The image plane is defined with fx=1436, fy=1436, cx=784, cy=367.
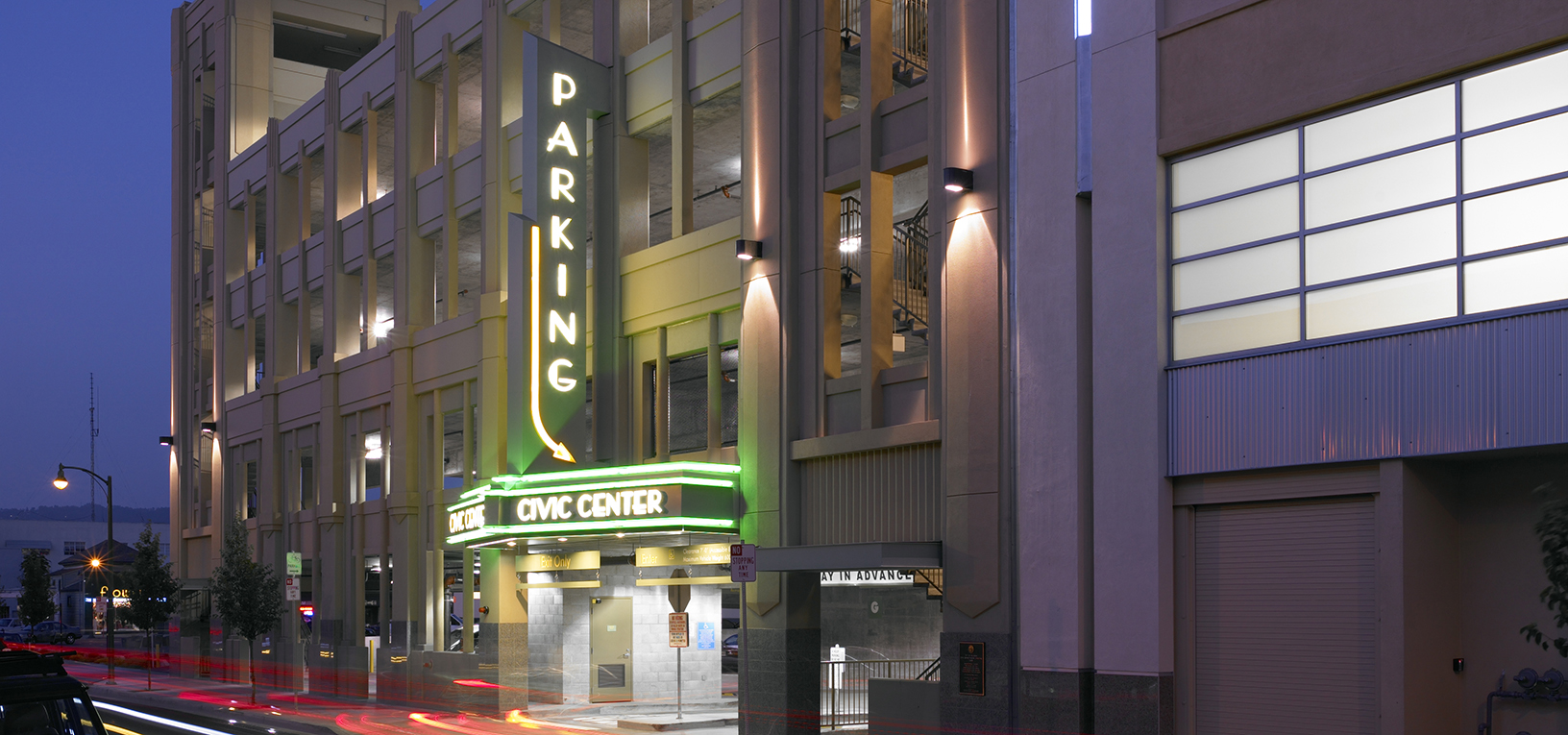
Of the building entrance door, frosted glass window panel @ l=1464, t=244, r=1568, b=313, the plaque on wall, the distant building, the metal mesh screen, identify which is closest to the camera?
frosted glass window panel @ l=1464, t=244, r=1568, b=313

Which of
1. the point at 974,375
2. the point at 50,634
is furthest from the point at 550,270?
the point at 50,634

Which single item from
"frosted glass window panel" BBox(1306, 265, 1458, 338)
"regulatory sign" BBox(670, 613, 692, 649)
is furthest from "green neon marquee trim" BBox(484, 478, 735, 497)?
"frosted glass window panel" BBox(1306, 265, 1458, 338)

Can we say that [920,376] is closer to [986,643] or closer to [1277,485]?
[986,643]

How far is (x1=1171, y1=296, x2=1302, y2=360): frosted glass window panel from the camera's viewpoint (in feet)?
58.2

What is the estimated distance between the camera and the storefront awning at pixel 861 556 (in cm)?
2205

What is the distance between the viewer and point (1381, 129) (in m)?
17.0

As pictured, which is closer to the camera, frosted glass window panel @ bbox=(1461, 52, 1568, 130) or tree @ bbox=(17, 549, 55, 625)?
frosted glass window panel @ bbox=(1461, 52, 1568, 130)

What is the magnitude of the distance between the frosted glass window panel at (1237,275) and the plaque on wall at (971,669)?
20.0 feet

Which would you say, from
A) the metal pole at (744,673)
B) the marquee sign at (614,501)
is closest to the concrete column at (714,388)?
the marquee sign at (614,501)

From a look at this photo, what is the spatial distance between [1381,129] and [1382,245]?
139 cm

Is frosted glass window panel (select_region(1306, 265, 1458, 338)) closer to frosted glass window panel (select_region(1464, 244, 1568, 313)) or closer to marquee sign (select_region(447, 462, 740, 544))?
frosted glass window panel (select_region(1464, 244, 1568, 313))

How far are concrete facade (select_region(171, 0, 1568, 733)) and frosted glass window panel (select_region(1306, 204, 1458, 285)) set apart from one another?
0.16 meters

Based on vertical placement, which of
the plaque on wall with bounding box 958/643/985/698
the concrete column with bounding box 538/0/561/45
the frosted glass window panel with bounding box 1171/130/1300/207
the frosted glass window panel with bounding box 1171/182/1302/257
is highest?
the concrete column with bounding box 538/0/561/45

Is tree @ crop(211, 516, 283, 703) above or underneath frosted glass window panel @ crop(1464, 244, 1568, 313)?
underneath
